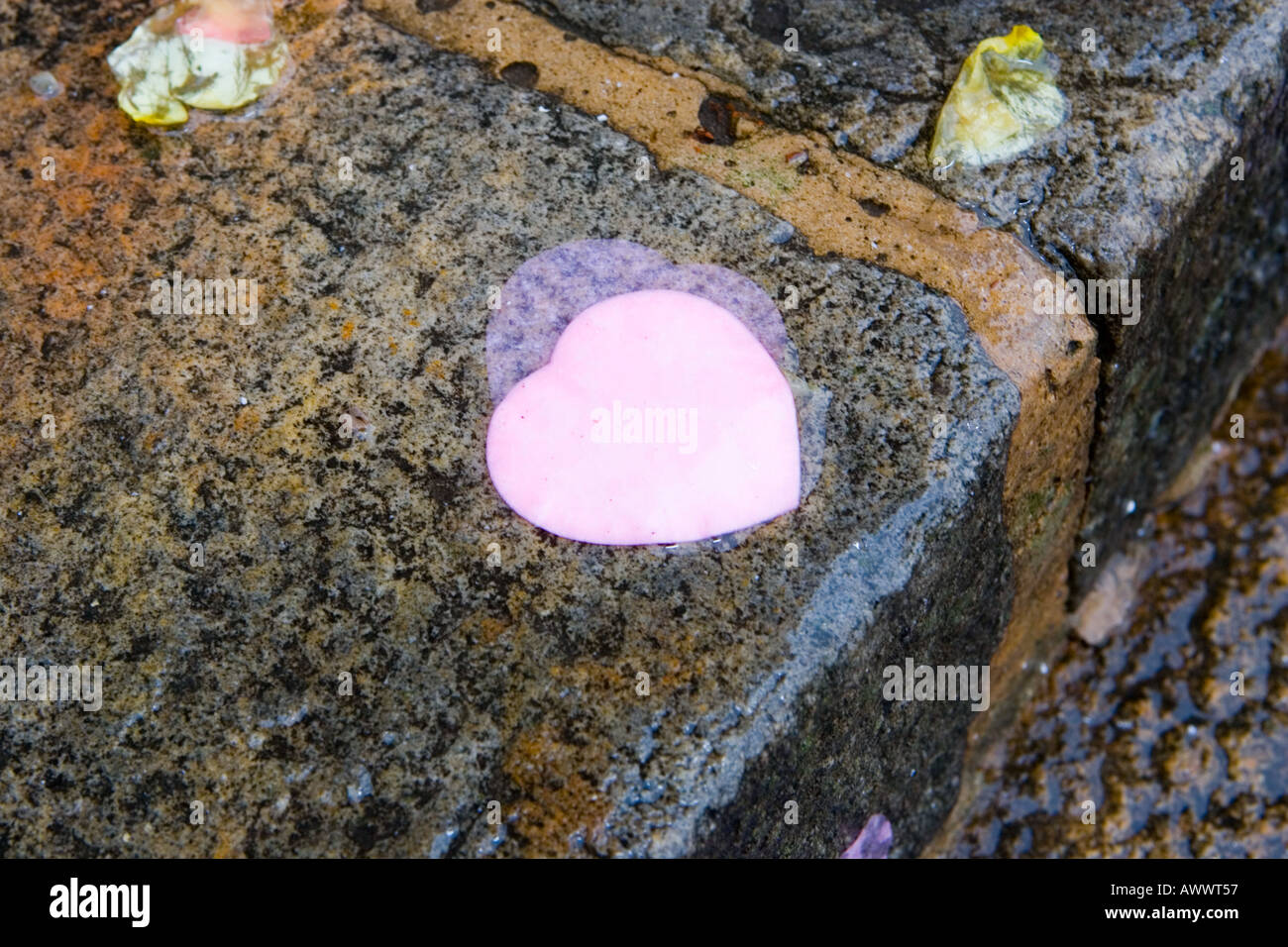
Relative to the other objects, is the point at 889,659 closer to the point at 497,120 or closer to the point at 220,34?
the point at 497,120

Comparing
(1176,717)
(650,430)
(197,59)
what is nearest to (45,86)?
(197,59)

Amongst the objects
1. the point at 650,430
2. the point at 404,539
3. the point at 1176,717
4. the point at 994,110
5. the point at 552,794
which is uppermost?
the point at 994,110

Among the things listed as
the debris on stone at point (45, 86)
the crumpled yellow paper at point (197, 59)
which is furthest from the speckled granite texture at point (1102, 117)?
the debris on stone at point (45, 86)

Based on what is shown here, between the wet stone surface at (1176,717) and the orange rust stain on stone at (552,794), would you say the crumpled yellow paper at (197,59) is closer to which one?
the orange rust stain on stone at (552,794)

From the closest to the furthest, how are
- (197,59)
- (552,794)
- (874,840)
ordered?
(552,794) < (874,840) < (197,59)

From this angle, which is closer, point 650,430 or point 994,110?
point 650,430

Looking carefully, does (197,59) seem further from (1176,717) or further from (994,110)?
(1176,717)
